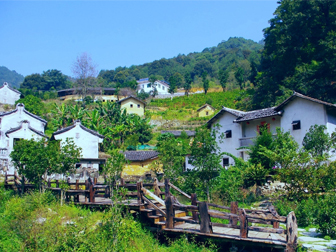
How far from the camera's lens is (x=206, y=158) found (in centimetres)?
1546

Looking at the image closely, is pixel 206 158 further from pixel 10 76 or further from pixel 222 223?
pixel 10 76

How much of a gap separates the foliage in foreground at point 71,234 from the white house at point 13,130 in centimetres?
1560

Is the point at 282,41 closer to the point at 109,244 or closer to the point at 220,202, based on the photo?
the point at 220,202

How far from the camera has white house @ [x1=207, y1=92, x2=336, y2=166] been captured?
22844 millimetres

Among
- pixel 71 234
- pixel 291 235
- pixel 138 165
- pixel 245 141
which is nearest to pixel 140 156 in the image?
pixel 138 165

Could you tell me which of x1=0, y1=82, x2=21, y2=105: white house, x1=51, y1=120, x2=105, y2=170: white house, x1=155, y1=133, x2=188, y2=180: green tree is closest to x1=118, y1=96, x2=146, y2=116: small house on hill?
x1=0, y1=82, x2=21, y2=105: white house

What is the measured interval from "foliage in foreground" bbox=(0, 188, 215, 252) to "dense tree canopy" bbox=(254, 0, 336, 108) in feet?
85.1

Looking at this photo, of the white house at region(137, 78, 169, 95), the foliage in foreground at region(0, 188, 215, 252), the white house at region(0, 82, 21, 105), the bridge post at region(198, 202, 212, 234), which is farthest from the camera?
the white house at region(137, 78, 169, 95)

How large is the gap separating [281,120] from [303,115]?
6.72 ft

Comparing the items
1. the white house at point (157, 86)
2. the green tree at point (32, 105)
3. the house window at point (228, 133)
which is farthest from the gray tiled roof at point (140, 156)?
the white house at point (157, 86)

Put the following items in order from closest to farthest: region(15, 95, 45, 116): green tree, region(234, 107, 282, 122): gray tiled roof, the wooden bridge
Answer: the wooden bridge, region(234, 107, 282, 122): gray tiled roof, region(15, 95, 45, 116): green tree

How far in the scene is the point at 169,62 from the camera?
116625 mm

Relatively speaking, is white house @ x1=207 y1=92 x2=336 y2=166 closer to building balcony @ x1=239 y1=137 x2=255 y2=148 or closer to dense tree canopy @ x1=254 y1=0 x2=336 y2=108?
building balcony @ x1=239 y1=137 x2=255 y2=148

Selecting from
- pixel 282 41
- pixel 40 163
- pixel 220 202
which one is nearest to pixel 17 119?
pixel 40 163
